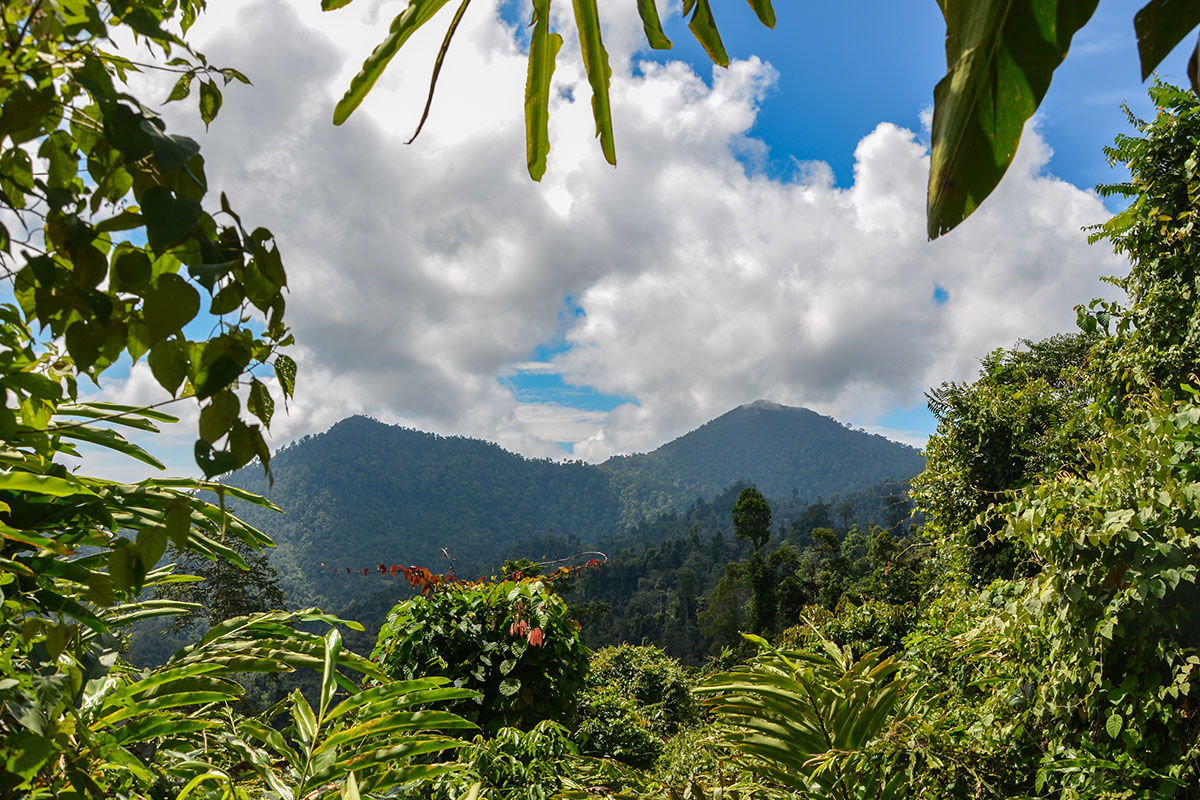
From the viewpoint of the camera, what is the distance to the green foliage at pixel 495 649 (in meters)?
3.15

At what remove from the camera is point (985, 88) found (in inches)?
15.9

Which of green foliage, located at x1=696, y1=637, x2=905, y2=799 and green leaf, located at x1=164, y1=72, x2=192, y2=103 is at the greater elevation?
green leaf, located at x1=164, y1=72, x2=192, y2=103

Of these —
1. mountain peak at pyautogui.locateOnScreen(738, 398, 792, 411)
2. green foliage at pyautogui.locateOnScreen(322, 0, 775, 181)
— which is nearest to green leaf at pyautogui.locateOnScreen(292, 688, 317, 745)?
green foliage at pyautogui.locateOnScreen(322, 0, 775, 181)

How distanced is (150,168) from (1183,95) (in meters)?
5.27

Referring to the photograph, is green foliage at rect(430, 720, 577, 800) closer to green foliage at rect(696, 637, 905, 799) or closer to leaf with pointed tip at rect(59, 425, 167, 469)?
green foliage at rect(696, 637, 905, 799)

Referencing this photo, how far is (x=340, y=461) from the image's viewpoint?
4988 inches

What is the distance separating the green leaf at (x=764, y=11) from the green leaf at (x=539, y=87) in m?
0.21

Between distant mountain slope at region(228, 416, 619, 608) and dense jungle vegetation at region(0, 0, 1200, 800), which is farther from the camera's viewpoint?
distant mountain slope at region(228, 416, 619, 608)

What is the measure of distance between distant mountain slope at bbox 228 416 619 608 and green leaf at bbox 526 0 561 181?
3546 inches

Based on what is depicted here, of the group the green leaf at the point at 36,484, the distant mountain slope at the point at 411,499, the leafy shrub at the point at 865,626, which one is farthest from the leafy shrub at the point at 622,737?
the distant mountain slope at the point at 411,499

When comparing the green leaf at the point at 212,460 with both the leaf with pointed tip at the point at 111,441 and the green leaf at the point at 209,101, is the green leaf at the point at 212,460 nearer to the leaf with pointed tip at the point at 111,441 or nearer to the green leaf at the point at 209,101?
the green leaf at the point at 209,101

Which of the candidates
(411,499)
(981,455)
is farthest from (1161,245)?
(411,499)

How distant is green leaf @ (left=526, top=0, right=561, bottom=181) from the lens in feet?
2.34

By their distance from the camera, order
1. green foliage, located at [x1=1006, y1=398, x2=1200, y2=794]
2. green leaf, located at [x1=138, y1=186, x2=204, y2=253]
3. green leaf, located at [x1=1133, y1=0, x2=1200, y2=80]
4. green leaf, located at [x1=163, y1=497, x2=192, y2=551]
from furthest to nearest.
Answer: green foliage, located at [x1=1006, y1=398, x2=1200, y2=794] < green leaf, located at [x1=163, y1=497, x2=192, y2=551] < green leaf, located at [x1=138, y1=186, x2=204, y2=253] < green leaf, located at [x1=1133, y1=0, x2=1200, y2=80]
